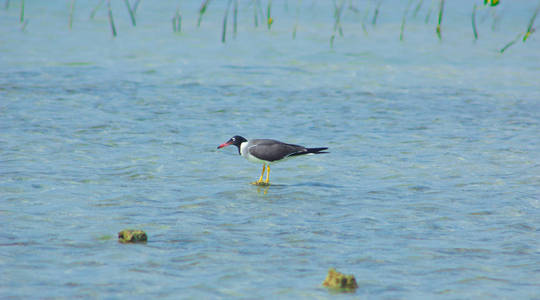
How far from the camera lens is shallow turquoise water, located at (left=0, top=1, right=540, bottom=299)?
27.3ft

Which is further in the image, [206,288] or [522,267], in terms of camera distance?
[522,267]

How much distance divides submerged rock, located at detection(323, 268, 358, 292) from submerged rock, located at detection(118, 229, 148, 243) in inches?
96.3

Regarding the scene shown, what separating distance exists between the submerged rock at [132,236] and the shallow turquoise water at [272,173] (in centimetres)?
15

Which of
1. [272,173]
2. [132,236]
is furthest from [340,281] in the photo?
[272,173]

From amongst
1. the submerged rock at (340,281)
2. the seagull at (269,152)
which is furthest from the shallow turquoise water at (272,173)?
the seagull at (269,152)

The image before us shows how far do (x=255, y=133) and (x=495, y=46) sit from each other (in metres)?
16.5

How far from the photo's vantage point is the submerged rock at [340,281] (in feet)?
25.4

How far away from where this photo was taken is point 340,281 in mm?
7730

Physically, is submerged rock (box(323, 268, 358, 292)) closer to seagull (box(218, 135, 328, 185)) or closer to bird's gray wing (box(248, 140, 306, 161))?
seagull (box(218, 135, 328, 185))

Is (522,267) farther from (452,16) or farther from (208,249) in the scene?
(452,16)

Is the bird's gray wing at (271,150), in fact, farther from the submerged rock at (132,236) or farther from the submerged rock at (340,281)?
the submerged rock at (340,281)

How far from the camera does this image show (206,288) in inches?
307

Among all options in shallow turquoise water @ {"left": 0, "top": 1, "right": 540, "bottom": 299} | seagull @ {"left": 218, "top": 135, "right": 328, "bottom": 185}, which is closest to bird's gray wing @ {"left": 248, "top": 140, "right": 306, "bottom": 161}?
seagull @ {"left": 218, "top": 135, "right": 328, "bottom": 185}

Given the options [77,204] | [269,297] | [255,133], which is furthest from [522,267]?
[255,133]
